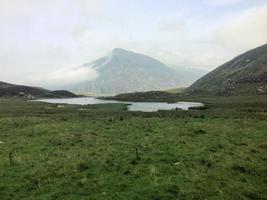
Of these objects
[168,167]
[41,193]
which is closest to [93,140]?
[168,167]

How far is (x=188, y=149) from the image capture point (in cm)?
2942

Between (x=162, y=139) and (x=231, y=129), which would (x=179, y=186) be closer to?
(x=162, y=139)

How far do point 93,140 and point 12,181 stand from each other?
46.4 ft

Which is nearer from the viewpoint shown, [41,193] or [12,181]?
[41,193]

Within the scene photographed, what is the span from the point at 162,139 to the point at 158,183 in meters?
14.7

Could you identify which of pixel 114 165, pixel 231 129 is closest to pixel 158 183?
pixel 114 165

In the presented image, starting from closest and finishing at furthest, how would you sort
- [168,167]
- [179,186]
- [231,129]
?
[179,186]
[168,167]
[231,129]

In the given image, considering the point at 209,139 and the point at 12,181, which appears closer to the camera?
the point at 12,181

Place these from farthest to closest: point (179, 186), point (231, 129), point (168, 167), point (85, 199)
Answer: point (231, 129)
point (168, 167)
point (179, 186)
point (85, 199)

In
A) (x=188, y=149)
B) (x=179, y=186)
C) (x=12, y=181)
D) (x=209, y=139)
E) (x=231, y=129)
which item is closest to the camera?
(x=179, y=186)

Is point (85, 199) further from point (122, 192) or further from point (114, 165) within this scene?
point (114, 165)

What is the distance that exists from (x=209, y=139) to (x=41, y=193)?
2040 centimetres

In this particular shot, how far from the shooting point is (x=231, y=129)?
41.8 metres

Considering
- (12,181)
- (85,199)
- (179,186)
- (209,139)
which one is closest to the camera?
(85,199)
